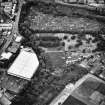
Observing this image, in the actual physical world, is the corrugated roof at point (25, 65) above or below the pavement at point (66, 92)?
above

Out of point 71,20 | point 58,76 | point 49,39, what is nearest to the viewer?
point 58,76

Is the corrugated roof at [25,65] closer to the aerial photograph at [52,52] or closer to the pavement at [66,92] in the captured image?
the aerial photograph at [52,52]

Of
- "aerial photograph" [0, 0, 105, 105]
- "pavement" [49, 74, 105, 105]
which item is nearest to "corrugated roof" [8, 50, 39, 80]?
"aerial photograph" [0, 0, 105, 105]

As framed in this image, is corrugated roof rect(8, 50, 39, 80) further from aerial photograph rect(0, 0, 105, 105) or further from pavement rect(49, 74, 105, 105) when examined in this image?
pavement rect(49, 74, 105, 105)

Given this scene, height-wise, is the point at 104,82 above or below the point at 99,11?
below

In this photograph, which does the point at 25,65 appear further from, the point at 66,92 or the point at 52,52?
the point at 66,92

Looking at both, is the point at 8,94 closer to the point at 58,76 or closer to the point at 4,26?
the point at 58,76

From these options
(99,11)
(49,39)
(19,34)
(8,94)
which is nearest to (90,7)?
(99,11)

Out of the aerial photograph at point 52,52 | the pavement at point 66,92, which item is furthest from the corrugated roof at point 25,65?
the pavement at point 66,92

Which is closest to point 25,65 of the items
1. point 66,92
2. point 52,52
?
point 52,52
